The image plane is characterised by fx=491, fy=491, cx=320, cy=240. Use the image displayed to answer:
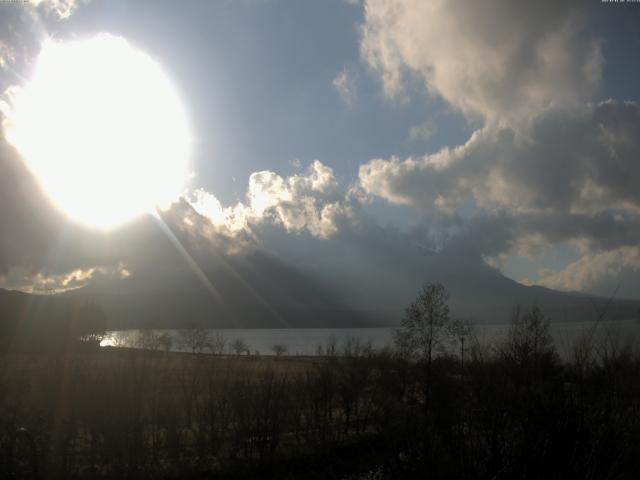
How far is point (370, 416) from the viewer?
38.2m

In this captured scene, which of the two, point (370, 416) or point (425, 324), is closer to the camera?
point (370, 416)

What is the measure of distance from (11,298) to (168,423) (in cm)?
11286

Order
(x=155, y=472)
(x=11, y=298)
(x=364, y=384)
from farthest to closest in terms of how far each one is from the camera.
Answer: (x=11, y=298) → (x=364, y=384) → (x=155, y=472)

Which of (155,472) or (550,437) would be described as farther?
(155,472)

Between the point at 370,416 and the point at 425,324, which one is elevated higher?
the point at 425,324

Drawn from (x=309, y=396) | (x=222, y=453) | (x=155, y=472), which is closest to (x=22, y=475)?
(x=155, y=472)

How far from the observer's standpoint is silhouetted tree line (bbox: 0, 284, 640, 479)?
19.4 feet

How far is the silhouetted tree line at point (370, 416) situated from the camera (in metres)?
5.93

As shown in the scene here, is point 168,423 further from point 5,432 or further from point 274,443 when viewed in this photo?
point 5,432

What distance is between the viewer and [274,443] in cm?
2745

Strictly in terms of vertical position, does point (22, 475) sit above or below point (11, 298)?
below

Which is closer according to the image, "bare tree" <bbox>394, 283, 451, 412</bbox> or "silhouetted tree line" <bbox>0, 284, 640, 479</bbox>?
"silhouetted tree line" <bbox>0, 284, 640, 479</bbox>

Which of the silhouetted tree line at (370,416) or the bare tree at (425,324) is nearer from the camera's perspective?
the silhouetted tree line at (370,416)

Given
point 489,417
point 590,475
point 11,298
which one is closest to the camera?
point 590,475
